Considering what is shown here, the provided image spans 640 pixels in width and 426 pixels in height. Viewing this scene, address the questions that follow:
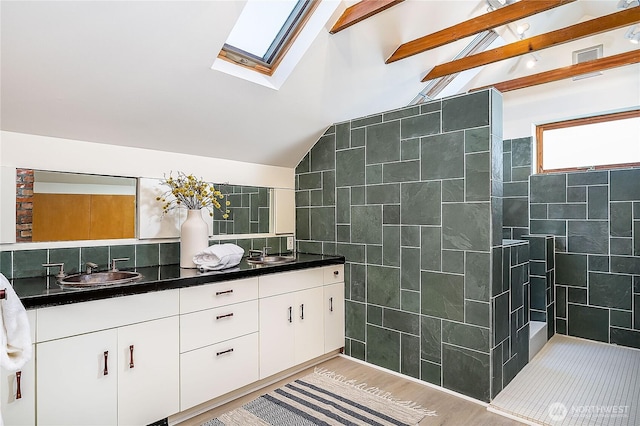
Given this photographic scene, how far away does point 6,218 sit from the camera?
6.93 feet

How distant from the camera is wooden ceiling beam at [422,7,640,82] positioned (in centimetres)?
249

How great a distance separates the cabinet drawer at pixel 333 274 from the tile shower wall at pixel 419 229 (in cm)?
6

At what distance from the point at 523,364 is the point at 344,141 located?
2353 mm

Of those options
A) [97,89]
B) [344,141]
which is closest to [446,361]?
[344,141]

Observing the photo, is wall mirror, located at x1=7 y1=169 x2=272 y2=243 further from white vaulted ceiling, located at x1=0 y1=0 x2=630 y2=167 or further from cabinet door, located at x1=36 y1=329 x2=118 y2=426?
cabinet door, located at x1=36 y1=329 x2=118 y2=426

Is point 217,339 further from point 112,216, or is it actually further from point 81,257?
point 112,216

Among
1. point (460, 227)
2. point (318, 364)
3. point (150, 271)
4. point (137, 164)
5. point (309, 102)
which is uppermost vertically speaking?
point (309, 102)

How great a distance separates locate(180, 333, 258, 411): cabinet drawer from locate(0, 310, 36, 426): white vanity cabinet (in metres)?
0.71

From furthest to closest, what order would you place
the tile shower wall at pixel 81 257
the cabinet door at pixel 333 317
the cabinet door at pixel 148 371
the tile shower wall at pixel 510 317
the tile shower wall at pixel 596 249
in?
the tile shower wall at pixel 596 249, the cabinet door at pixel 333 317, the tile shower wall at pixel 510 317, the tile shower wall at pixel 81 257, the cabinet door at pixel 148 371

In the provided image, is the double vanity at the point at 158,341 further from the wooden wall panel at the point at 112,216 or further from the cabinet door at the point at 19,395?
the wooden wall panel at the point at 112,216

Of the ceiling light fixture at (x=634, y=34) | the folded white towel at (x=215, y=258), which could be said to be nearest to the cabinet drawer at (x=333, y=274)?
the folded white towel at (x=215, y=258)

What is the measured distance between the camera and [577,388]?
2.58 metres

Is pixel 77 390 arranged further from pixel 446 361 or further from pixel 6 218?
pixel 446 361

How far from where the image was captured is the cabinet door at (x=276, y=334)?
2.62m
